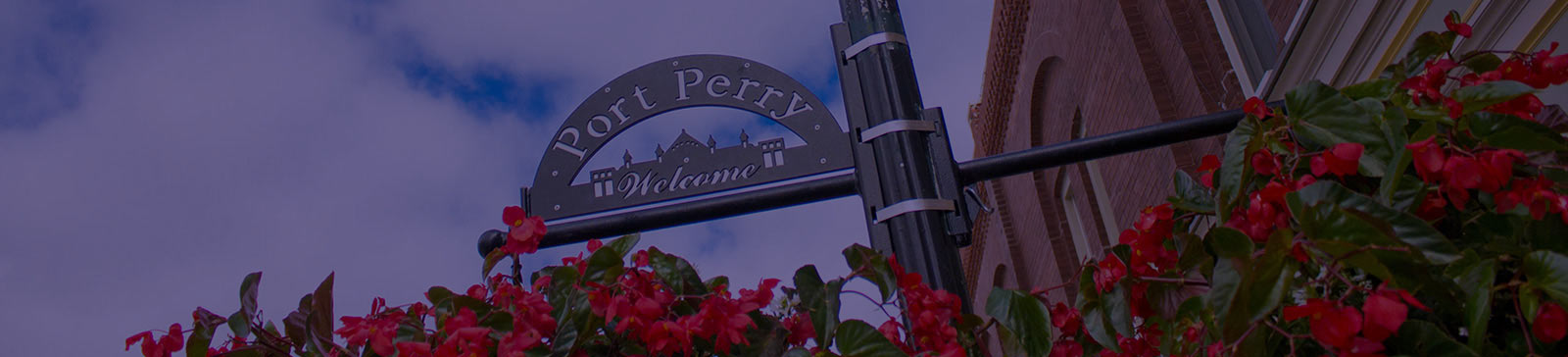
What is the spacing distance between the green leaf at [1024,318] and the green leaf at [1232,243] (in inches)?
13.8

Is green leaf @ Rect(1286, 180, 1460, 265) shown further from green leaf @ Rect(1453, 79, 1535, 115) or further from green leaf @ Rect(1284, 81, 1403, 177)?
green leaf @ Rect(1453, 79, 1535, 115)

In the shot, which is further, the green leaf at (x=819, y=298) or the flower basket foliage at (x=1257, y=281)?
the green leaf at (x=819, y=298)

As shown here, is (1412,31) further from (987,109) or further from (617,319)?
(987,109)

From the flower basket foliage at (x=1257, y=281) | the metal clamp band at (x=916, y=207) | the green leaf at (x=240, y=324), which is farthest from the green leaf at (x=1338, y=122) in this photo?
the green leaf at (x=240, y=324)

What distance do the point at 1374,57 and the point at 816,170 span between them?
3895 millimetres

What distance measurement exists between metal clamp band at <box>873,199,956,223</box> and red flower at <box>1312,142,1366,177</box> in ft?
2.30

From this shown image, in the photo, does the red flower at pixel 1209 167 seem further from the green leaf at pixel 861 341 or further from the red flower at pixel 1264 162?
the green leaf at pixel 861 341

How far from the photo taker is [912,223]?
74.6 inches

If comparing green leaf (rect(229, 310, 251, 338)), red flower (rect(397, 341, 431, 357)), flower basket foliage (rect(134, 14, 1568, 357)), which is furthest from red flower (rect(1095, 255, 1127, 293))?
green leaf (rect(229, 310, 251, 338))

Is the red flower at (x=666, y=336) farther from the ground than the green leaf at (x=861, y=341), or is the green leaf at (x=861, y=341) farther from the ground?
the red flower at (x=666, y=336)

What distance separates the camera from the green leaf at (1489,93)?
1359 millimetres

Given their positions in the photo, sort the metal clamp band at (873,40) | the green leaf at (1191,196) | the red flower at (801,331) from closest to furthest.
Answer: the red flower at (801,331) → the green leaf at (1191,196) → the metal clamp band at (873,40)

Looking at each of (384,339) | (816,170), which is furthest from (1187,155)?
(384,339)

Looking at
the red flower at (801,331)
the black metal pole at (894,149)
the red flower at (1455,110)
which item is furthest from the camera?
the black metal pole at (894,149)
